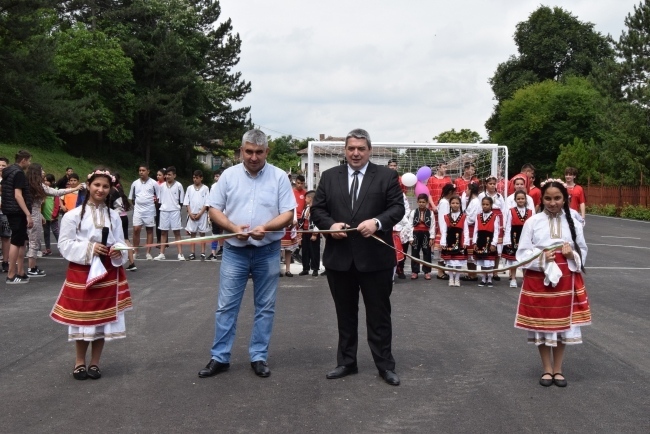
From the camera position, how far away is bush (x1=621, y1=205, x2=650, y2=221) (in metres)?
39.1

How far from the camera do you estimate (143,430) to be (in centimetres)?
496

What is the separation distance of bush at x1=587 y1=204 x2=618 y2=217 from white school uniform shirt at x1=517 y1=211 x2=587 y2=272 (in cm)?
3963

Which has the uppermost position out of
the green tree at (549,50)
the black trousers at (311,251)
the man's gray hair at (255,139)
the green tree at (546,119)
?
the green tree at (549,50)

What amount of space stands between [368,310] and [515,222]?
22.8 ft

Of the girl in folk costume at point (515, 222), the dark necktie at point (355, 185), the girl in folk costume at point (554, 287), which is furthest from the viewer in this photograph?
the girl in folk costume at point (515, 222)

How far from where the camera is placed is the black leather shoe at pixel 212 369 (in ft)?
20.8

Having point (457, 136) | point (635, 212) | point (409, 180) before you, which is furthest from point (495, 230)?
point (457, 136)

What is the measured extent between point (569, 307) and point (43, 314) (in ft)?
20.8

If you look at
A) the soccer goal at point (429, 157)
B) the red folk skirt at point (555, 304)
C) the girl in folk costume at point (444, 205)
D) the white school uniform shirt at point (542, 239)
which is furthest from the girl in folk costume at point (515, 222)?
the red folk skirt at point (555, 304)

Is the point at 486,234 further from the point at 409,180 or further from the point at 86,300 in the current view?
the point at 86,300

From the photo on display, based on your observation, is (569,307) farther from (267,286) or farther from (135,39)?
(135,39)

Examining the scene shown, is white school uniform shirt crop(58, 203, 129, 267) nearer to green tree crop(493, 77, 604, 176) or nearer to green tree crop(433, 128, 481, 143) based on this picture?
green tree crop(493, 77, 604, 176)

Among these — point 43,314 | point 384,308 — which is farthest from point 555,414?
point 43,314

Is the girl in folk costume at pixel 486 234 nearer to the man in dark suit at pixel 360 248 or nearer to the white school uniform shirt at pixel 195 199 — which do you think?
the white school uniform shirt at pixel 195 199
